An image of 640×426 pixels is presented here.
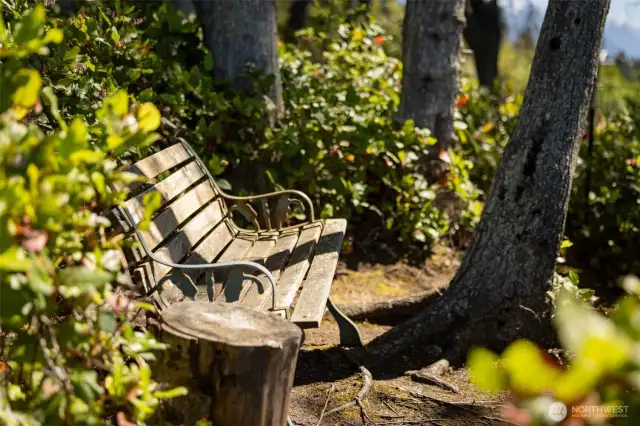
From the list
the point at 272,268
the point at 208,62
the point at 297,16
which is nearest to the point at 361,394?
the point at 272,268

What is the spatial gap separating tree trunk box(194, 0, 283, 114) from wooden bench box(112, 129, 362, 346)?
4.82 feet

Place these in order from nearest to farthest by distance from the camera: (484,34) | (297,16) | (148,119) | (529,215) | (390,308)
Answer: (148,119) < (529,215) < (390,308) < (484,34) < (297,16)

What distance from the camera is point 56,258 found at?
2084mm

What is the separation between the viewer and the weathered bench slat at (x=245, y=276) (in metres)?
3.03

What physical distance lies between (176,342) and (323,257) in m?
1.43

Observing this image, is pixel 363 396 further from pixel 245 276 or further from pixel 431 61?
pixel 431 61

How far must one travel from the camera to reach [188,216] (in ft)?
12.0

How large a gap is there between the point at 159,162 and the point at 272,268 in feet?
2.47

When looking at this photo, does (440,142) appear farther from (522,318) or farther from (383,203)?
(522,318)

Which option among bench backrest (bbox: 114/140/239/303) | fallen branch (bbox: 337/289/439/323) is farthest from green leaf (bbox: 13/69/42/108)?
fallen branch (bbox: 337/289/439/323)

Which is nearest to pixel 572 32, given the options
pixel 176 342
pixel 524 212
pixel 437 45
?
pixel 524 212

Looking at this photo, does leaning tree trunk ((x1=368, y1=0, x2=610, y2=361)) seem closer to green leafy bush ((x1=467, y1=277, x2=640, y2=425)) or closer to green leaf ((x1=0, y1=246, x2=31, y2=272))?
green leafy bush ((x1=467, y1=277, x2=640, y2=425))

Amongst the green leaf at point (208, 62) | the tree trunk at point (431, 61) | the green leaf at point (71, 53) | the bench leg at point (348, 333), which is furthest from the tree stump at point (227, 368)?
the tree trunk at point (431, 61)

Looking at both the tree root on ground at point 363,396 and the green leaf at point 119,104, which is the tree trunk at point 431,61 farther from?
the green leaf at point 119,104
